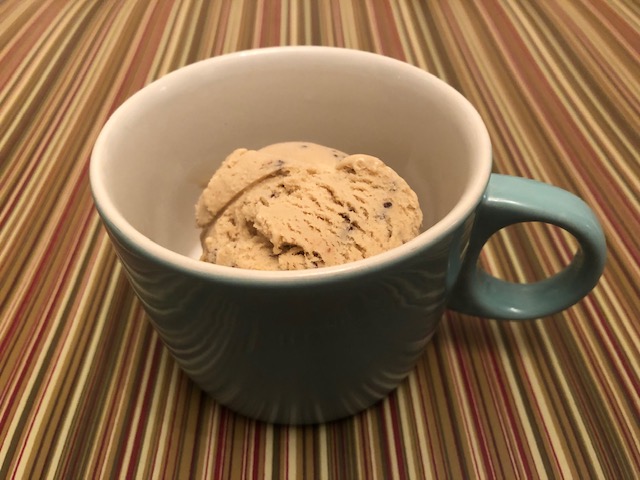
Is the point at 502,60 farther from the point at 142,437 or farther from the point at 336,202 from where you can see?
the point at 142,437

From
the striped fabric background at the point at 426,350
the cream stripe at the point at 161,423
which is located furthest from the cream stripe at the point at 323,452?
the cream stripe at the point at 161,423

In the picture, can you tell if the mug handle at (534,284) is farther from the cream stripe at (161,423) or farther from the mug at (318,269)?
the cream stripe at (161,423)

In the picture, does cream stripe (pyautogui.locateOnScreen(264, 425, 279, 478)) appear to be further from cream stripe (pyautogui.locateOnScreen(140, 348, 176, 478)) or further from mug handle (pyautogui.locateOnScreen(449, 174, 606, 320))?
mug handle (pyautogui.locateOnScreen(449, 174, 606, 320))

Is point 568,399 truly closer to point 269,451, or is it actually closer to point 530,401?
point 530,401

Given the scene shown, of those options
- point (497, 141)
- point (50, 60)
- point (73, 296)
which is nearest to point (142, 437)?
point (73, 296)

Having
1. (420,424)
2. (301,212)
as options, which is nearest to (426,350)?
(420,424)

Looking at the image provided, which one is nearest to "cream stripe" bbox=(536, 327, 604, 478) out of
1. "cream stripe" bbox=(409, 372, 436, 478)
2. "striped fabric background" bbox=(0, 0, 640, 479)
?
"striped fabric background" bbox=(0, 0, 640, 479)

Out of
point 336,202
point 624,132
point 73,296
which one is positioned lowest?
point 624,132
